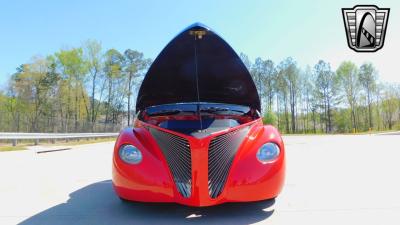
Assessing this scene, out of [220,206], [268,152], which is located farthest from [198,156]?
[220,206]

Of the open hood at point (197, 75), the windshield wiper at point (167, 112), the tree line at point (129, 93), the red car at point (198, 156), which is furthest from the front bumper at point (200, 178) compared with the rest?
the tree line at point (129, 93)

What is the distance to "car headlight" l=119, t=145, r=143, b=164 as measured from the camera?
3.35m

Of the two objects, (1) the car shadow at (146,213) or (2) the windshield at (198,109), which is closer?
(1) the car shadow at (146,213)

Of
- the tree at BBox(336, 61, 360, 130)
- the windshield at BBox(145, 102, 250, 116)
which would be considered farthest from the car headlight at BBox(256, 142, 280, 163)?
the tree at BBox(336, 61, 360, 130)

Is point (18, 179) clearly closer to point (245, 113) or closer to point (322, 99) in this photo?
point (245, 113)

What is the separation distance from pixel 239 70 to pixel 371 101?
7553cm

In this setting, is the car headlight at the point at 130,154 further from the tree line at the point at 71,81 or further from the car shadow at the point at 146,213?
the tree line at the point at 71,81

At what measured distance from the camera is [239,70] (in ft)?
14.9

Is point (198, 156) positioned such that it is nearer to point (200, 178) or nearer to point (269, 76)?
point (200, 178)

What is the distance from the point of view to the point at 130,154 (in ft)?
11.2

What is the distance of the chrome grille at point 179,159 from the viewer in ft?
10.3

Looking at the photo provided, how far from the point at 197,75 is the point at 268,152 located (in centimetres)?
179

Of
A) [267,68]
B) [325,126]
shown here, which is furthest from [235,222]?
[325,126]

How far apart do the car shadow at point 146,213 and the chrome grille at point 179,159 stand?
36 centimetres
